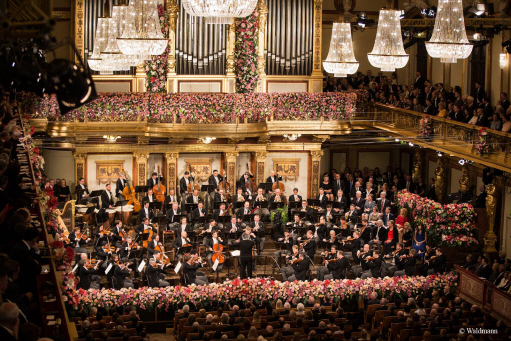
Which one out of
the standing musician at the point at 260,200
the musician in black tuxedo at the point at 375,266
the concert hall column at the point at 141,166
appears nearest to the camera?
the musician in black tuxedo at the point at 375,266

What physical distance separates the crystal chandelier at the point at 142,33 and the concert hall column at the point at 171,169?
9974mm

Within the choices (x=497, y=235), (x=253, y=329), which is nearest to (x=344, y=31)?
(x=253, y=329)

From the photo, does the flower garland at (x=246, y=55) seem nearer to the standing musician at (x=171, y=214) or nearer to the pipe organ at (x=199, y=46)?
the pipe organ at (x=199, y=46)

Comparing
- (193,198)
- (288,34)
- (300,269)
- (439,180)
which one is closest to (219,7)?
(300,269)

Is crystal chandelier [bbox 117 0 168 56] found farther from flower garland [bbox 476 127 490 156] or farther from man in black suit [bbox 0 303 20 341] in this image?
flower garland [bbox 476 127 490 156]

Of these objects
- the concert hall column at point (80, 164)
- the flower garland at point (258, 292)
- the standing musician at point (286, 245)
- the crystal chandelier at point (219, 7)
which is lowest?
the flower garland at point (258, 292)

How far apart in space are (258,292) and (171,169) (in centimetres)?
776

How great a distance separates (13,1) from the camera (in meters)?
6.50

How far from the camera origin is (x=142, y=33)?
12.7 meters

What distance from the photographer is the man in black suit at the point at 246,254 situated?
17.1 metres

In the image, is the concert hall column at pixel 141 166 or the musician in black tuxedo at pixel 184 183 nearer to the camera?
the musician in black tuxedo at pixel 184 183

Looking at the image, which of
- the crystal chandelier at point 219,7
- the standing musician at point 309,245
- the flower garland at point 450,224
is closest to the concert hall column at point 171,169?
the standing musician at point 309,245

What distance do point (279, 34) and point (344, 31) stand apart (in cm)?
968

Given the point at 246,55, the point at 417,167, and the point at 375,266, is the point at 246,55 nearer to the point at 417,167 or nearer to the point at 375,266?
the point at 417,167
